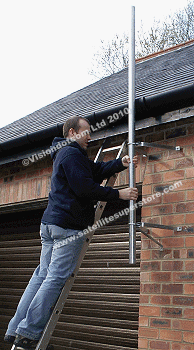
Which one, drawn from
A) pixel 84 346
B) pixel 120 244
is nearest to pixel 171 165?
pixel 120 244

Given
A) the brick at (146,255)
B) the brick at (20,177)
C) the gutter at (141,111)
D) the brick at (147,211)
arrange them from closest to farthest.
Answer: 1. the gutter at (141,111)
2. the brick at (146,255)
3. the brick at (147,211)
4. the brick at (20,177)

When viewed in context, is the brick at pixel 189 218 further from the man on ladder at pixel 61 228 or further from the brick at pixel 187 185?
the man on ladder at pixel 61 228

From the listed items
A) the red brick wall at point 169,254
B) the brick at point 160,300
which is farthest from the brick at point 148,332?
the brick at point 160,300

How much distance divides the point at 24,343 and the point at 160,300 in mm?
1209

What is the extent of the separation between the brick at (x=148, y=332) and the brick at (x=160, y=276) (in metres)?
0.40

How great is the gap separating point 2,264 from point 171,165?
366cm

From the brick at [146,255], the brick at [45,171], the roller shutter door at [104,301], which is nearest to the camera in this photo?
the brick at [146,255]

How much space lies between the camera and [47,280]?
3.29m

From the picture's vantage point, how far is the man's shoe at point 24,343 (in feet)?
10.5

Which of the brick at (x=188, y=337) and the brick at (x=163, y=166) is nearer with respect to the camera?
the brick at (x=188, y=337)

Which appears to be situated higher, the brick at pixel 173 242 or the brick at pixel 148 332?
the brick at pixel 173 242

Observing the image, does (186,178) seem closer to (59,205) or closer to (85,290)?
(59,205)

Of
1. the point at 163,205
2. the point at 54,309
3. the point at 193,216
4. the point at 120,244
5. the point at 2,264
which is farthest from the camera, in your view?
the point at 2,264

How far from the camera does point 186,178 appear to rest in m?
3.92
